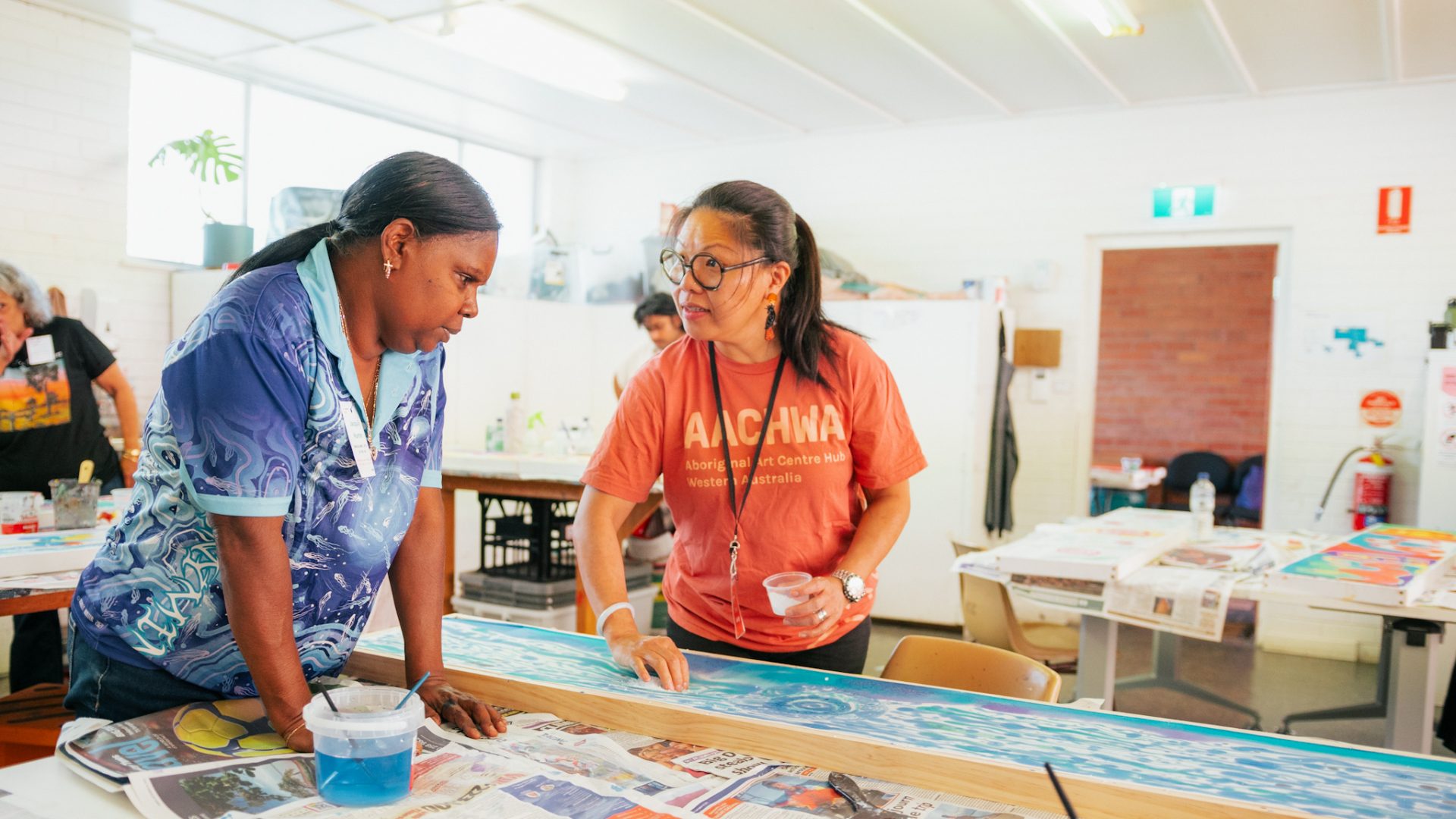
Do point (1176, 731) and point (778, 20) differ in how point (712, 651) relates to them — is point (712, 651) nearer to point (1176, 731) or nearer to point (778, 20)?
point (1176, 731)

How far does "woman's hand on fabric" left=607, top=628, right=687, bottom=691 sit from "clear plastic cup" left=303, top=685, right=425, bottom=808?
0.51m

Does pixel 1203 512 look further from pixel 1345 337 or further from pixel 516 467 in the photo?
pixel 516 467

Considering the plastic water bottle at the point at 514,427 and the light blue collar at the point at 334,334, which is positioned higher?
the light blue collar at the point at 334,334

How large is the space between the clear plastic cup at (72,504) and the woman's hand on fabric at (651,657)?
219cm

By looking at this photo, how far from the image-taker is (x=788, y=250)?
6.68 feet

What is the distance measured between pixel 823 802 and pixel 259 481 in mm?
815

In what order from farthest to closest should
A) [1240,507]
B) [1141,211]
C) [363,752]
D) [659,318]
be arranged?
1. [1240,507]
2. [1141,211]
3. [659,318]
4. [363,752]

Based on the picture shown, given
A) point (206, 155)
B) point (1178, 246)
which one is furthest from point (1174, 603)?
point (206, 155)

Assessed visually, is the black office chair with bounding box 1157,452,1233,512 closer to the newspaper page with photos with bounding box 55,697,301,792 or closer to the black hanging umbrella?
the black hanging umbrella

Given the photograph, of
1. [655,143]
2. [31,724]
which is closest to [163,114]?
[655,143]

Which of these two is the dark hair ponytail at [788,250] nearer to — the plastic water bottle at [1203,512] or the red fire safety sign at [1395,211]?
the plastic water bottle at [1203,512]

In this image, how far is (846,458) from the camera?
2.02 m

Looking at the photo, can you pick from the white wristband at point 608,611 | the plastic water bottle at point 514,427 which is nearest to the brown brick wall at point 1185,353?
the plastic water bottle at point 514,427

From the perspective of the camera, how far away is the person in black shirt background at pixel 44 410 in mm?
3885
